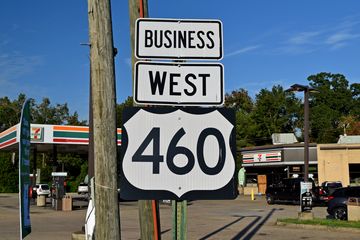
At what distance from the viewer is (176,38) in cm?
405

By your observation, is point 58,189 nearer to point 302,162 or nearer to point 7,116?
point 302,162

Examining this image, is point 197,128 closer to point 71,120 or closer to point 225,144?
point 225,144

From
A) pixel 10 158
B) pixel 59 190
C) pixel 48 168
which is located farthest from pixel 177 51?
pixel 48 168

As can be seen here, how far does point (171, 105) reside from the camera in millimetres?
3869

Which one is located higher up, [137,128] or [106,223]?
[137,128]

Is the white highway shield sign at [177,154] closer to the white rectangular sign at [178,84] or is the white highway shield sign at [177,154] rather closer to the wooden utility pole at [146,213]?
the white rectangular sign at [178,84]

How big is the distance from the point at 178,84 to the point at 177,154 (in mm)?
545

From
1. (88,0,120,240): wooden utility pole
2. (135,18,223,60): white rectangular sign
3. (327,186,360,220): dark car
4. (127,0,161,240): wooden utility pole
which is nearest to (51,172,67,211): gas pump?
(327,186,360,220): dark car

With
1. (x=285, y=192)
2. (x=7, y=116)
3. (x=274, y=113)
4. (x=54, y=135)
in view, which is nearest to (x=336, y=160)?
(x=285, y=192)

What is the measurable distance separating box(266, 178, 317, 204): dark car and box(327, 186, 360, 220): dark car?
1038cm

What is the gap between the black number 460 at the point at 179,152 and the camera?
3.66m

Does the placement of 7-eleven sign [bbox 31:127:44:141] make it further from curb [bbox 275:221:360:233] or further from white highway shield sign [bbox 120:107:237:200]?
white highway shield sign [bbox 120:107:237:200]

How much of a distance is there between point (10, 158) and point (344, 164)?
37.0 m

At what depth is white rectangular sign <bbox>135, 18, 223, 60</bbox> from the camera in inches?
158
